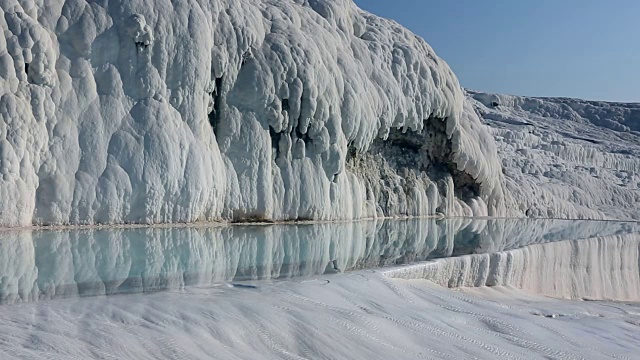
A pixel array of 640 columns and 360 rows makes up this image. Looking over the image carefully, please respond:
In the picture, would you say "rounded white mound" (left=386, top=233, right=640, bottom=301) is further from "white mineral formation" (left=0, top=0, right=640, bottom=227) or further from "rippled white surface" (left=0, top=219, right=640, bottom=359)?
"white mineral formation" (left=0, top=0, right=640, bottom=227)

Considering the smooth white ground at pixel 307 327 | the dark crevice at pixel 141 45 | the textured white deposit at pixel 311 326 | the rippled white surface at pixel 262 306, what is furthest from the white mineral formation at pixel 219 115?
the smooth white ground at pixel 307 327

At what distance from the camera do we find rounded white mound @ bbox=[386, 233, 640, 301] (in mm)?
8450

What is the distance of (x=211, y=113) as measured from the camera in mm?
11961

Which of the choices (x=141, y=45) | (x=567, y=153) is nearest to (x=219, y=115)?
(x=141, y=45)

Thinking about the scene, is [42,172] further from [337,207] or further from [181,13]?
[337,207]

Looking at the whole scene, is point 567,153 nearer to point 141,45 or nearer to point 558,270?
point 558,270

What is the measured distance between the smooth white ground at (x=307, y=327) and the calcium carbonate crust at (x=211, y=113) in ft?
15.9

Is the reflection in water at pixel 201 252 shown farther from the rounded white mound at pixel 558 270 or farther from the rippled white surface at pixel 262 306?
the rounded white mound at pixel 558 270

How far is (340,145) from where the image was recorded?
13.8 m

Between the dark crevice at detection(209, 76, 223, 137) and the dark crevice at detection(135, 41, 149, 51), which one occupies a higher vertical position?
the dark crevice at detection(135, 41, 149, 51)

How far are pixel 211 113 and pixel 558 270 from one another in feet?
19.8

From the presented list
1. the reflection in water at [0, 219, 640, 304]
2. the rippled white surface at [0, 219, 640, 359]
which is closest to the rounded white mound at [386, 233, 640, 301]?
the rippled white surface at [0, 219, 640, 359]

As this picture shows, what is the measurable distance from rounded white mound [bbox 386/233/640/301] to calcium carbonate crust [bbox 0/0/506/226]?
13.8 feet

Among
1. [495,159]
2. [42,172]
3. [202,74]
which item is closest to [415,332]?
[42,172]
